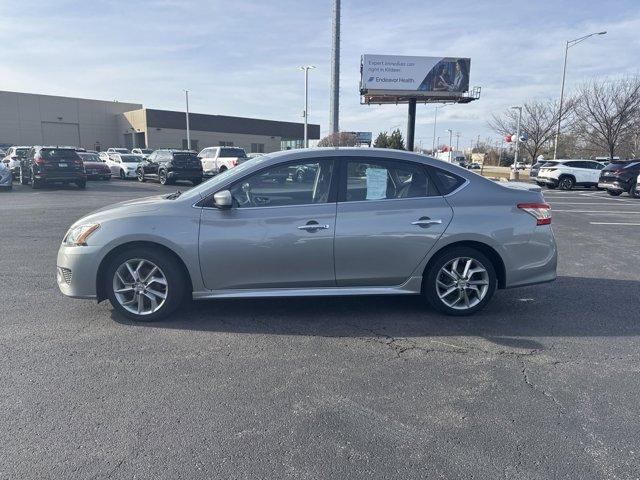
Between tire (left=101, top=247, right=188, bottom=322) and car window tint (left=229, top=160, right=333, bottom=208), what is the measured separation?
891 mm

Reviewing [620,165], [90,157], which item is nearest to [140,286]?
[620,165]

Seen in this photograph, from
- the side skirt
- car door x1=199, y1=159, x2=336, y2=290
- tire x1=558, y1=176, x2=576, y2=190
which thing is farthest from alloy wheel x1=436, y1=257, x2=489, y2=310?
tire x1=558, y1=176, x2=576, y2=190

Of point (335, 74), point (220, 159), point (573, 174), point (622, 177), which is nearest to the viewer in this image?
point (622, 177)

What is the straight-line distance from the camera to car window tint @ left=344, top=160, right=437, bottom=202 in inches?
181

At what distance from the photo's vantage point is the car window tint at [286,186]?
452 cm

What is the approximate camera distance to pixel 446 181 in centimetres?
476

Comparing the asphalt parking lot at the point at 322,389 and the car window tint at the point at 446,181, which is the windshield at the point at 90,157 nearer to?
the asphalt parking lot at the point at 322,389

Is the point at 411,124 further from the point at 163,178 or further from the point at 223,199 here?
the point at 223,199

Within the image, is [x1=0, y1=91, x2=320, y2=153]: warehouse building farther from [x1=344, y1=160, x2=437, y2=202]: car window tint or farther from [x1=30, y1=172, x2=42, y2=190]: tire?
[x1=344, y1=160, x2=437, y2=202]: car window tint

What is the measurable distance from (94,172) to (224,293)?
951 inches

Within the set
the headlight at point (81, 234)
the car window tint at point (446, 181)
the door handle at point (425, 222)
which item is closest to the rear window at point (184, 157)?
the headlight at point (81, 234)

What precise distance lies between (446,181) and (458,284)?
1072 mm

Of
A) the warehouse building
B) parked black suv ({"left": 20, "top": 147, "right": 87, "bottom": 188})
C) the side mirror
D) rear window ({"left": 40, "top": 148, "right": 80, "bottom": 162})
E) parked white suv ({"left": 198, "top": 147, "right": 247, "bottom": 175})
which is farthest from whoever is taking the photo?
the warehouse building

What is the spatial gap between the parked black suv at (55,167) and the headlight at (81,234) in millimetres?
17235
